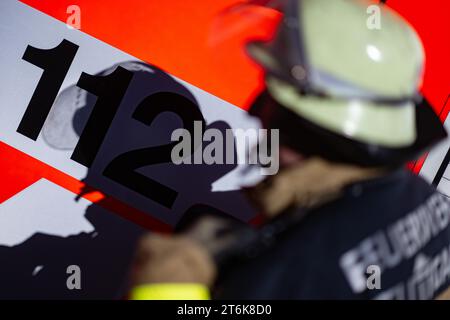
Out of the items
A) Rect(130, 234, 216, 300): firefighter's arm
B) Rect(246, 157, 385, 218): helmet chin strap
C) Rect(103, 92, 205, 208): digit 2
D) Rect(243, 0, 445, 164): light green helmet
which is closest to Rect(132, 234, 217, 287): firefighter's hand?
Rect(130, 234, 216, 300): firefighter's arm

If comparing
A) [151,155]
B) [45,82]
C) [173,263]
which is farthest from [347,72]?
[45,82]

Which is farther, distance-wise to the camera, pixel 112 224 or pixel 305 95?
pixel 112 224

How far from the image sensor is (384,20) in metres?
1.04

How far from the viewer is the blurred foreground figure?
891 millimetres

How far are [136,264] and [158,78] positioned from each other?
3.55 ft

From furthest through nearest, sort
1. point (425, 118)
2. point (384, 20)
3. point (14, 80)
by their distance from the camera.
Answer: point (14, 80), point (425, 118), point (384, 20)

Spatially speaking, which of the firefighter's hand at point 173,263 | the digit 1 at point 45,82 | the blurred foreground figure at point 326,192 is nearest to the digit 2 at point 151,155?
the digit 1 at point 45,82

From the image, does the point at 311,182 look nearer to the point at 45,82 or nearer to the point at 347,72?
the point at 347,72

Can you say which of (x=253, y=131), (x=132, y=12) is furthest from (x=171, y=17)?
(x=253, y=131)

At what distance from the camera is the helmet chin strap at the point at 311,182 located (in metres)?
0.97

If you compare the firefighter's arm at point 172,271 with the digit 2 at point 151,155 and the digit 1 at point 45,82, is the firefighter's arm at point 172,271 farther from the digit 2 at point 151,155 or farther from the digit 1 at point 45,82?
the digit 1 at point 45,82

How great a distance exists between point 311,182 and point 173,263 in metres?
0.35

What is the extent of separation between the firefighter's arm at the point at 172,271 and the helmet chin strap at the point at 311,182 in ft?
0.74
